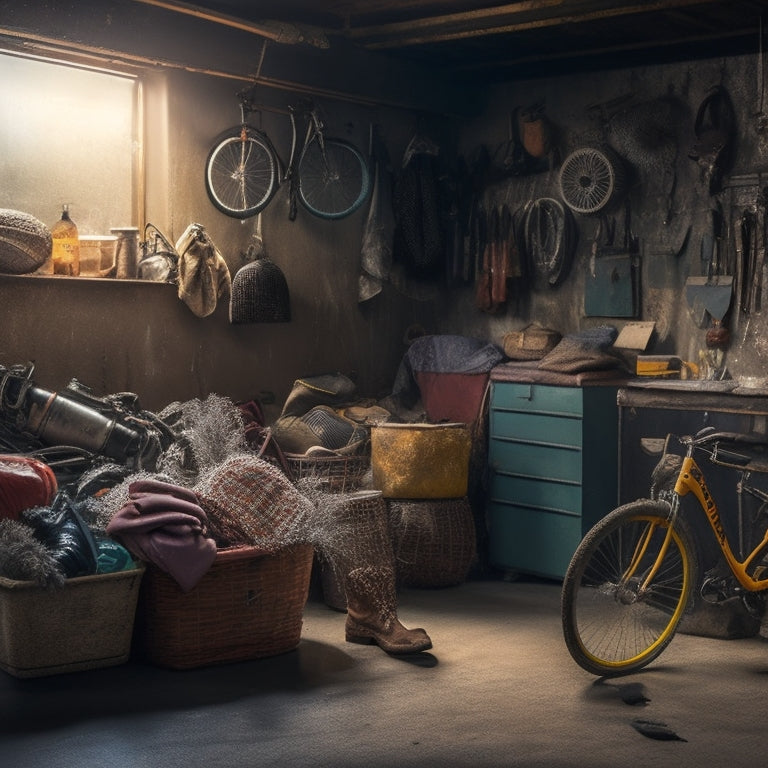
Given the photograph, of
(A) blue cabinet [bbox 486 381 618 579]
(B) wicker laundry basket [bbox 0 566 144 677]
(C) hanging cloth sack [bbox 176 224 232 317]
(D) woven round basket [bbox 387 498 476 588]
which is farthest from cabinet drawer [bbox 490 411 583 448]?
(B) wicker laundry basket [bbox 0 566 144 677]

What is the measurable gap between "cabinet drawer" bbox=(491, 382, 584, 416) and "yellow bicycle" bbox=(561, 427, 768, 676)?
2.57 ft

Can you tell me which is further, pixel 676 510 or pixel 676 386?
pixel 676 386

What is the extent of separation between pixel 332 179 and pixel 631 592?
11.8 feet

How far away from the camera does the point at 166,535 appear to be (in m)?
5.10

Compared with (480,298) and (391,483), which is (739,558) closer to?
(391,483)

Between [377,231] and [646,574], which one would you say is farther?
[377,231]

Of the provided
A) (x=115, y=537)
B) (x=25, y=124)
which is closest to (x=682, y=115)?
(x=25, y=124)

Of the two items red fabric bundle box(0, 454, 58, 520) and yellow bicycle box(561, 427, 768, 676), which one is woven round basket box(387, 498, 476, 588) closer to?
yellow bicycle box(561, 427, 768, 676)

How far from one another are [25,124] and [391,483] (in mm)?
2767

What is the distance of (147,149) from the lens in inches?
280

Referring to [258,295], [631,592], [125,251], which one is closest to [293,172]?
[258,295]

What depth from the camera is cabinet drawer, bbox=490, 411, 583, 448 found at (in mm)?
6945

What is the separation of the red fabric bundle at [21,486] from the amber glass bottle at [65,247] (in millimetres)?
1387

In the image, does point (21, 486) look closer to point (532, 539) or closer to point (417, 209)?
point (532, 539)
